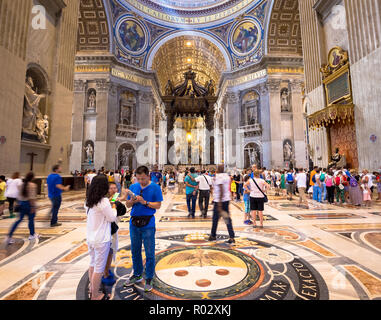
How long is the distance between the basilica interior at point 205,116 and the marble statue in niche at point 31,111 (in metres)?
0.06

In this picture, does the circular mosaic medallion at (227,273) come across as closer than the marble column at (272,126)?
Yes

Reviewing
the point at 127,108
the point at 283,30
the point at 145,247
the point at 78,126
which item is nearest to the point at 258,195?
the point at 145,247

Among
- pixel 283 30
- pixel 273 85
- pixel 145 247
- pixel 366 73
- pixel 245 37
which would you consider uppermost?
pixel 245 37

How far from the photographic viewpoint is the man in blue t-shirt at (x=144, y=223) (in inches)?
93.3

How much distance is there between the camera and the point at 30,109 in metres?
9.54

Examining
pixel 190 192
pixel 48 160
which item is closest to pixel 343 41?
pixel 190 192

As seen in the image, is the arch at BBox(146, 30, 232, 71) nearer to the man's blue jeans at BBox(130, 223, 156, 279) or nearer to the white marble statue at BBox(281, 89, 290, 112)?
the white marble statue at BBox(281, 89, 290, 112)

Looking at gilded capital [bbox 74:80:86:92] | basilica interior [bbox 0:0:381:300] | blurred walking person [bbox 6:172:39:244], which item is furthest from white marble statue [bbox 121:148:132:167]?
blurred walking person [bbox 6:172:39:244]

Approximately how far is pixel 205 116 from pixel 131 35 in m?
16.4

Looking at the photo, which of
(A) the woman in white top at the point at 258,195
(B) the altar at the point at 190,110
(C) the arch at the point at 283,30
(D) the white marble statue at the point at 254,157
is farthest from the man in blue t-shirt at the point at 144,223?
(B) the altar at the point at 190,110

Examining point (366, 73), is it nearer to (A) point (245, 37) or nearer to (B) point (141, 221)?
(B) point (141, 221)

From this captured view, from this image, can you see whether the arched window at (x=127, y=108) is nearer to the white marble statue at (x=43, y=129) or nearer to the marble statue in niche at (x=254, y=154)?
the white marble statue at (x=43, y=129)

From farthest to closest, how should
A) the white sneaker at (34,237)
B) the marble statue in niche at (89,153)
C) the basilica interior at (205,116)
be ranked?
the marble statue in niche at (89,153)
the white sneaker at (34,237)
the basilica interior at (205,116)

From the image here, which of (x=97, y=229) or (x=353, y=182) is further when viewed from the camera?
(x=353, y=182)
